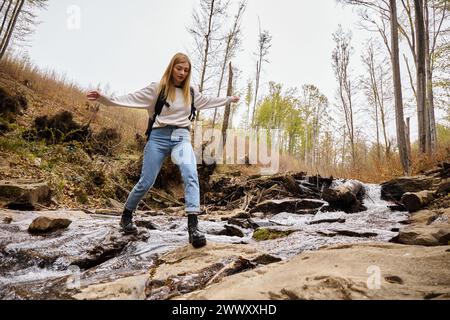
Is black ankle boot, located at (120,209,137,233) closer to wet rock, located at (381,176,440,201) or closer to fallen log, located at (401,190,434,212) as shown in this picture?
fallen log, located at (401,190,434,212)

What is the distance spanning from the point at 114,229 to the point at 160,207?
448 cm

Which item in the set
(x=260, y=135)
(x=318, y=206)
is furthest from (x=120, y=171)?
(x=260, y=135)

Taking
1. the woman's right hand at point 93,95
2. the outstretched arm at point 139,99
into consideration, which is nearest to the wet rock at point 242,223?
the outstretched arm at point 139,99

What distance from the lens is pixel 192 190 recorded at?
9.71 ft

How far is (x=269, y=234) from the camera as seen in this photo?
13.1 feet

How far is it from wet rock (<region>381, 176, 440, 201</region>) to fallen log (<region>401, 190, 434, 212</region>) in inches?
55.8

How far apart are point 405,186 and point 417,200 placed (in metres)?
2.34

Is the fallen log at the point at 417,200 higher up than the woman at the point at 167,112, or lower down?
lower down

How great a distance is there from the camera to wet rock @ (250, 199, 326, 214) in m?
6.92

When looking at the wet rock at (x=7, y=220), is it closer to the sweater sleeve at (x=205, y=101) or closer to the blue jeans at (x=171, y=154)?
the blue jeans at (x=171, y=154)

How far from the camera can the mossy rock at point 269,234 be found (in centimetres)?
391

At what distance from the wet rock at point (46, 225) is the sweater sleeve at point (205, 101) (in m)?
2.10

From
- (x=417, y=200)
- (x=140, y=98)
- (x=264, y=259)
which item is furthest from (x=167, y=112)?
(x=417, y=200)

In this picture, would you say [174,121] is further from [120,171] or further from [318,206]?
[120,171]
